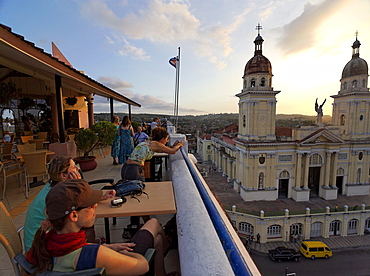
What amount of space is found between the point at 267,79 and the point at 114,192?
83.9 feet

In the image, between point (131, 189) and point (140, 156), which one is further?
point (140, 156)

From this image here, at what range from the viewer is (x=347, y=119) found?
27.5 metres

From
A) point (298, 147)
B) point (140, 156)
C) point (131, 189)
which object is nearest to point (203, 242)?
point (131, 189)

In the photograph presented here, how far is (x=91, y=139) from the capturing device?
6.12 metres

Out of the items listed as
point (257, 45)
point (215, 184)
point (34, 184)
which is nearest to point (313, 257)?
point (215, 184)

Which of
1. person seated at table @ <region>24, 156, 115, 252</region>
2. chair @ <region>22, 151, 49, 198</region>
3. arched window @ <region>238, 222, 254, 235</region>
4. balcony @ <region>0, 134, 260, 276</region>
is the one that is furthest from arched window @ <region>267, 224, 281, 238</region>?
person seated at table @ <region>24, 156, 115, 252</region>

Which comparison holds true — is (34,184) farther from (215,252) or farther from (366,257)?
(366,257)

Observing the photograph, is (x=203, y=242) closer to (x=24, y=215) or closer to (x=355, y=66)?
(x=24, y=215)

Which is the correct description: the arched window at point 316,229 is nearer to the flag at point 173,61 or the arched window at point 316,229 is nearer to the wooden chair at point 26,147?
the flag at point 173,61

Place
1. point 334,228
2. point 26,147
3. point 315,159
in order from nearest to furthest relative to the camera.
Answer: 1. point 26,147
2. point 334,228
3. point 315,159

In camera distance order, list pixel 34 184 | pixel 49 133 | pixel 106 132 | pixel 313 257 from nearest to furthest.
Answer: pixel 34 184, pixel 106 132, pixel 49 133, pixel 313 257

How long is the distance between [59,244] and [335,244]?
2513 centimetres

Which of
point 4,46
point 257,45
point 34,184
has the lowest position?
point 34,184

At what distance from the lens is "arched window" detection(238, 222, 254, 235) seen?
19.7 metres
